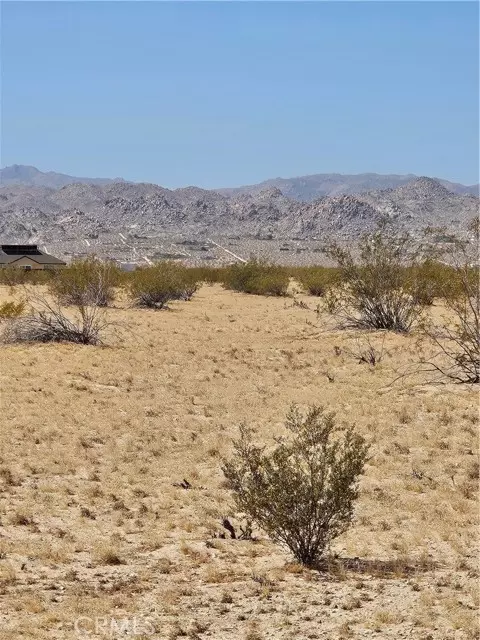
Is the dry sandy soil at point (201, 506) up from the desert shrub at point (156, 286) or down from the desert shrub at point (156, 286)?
down

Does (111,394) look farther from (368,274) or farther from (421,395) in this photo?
(368,274)

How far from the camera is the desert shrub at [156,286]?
40.6m

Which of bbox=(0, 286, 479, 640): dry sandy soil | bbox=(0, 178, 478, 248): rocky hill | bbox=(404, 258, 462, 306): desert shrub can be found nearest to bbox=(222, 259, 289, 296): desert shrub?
bbox=(404, 258, 462, 306): desert shrub

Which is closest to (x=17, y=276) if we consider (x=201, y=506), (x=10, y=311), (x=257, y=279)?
(x=257, y=279)

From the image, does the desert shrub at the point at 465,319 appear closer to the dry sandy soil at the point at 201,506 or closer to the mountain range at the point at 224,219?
the dry sandy soil at the point at 201,506

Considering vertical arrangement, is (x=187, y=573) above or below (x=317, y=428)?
below

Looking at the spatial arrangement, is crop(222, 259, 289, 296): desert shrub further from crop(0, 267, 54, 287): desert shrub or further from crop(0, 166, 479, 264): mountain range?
crop(0, 166, 479, 264): mountain range

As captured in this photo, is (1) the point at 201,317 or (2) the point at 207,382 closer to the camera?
(2) the point at 207,382

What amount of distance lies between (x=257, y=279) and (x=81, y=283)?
75.9 ft

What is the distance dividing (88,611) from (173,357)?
54.2 ft

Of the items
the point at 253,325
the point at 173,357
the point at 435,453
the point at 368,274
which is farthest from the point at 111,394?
the point at 253,325

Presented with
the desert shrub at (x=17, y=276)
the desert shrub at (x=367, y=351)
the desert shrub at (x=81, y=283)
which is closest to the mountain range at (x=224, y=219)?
the desert shrub at (x=17, y=276)

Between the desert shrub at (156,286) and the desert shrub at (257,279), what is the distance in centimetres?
830

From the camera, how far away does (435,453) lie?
12742 millimetres
